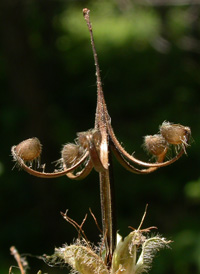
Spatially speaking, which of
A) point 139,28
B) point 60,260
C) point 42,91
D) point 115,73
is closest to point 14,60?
point 42,91

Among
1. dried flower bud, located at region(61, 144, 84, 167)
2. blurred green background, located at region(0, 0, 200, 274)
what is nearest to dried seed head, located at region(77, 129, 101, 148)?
dried flower bud, located at region(61, 144, 84, 167)

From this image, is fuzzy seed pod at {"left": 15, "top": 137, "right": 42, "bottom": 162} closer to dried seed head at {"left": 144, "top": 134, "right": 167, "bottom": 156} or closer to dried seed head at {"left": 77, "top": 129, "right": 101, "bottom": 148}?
dried seed head at {"left": 77, "top": 129, "right": 101, "bottom": 148}

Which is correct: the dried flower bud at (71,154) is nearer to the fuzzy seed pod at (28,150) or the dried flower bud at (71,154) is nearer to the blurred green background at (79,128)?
the fuzzy seed pod at (28,150)

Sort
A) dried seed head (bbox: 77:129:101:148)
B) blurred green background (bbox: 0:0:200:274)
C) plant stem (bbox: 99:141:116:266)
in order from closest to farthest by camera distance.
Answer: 1. dried seed head (bbox: 77:129:101:148)
2. plant stem (bbox: 99:141:116:266)
3. blurred green background (bbox: 0:0:200:274)

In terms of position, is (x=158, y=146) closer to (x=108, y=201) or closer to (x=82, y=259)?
(x=108, y=201)

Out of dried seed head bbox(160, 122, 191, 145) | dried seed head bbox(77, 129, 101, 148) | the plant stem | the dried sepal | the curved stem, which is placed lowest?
the dried sepal

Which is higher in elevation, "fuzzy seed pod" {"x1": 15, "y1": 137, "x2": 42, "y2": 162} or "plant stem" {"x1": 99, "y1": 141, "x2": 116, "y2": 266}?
"fuzzy seed pod" {"x1": 15, "y1": 137, "x2": 42, "y2": 162}

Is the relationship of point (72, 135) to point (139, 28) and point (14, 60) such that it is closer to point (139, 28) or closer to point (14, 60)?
point (14, 60)
